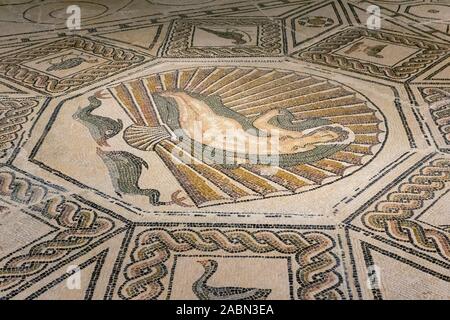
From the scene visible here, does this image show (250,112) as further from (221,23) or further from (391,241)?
(221,23)

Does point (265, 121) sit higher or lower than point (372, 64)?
lower

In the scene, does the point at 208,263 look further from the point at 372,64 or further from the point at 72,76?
the point at 372,64

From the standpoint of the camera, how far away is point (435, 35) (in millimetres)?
3822

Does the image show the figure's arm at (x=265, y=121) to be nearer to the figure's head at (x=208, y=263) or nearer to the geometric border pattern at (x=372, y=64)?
the geometric border pattern at (x=372, y=64)

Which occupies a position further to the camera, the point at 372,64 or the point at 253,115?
the point at 372,64

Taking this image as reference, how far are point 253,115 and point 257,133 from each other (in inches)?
7.6

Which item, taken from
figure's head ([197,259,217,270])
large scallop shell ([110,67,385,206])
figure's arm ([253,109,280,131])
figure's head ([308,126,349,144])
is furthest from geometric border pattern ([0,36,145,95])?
figure's head ([197,259,217,270])

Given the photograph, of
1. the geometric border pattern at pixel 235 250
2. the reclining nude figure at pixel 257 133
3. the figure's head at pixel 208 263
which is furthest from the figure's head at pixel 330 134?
the figure's head at pixel 208 263

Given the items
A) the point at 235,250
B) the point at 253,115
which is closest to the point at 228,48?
the point at 253,115

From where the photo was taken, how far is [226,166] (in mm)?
2334

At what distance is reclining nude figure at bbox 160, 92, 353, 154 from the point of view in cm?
246

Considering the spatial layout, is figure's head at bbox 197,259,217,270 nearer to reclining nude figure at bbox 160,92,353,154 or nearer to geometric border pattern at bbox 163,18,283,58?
reclining nude figure at bbox 160,92,353,154

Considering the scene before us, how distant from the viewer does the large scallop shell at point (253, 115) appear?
221 centimetres
